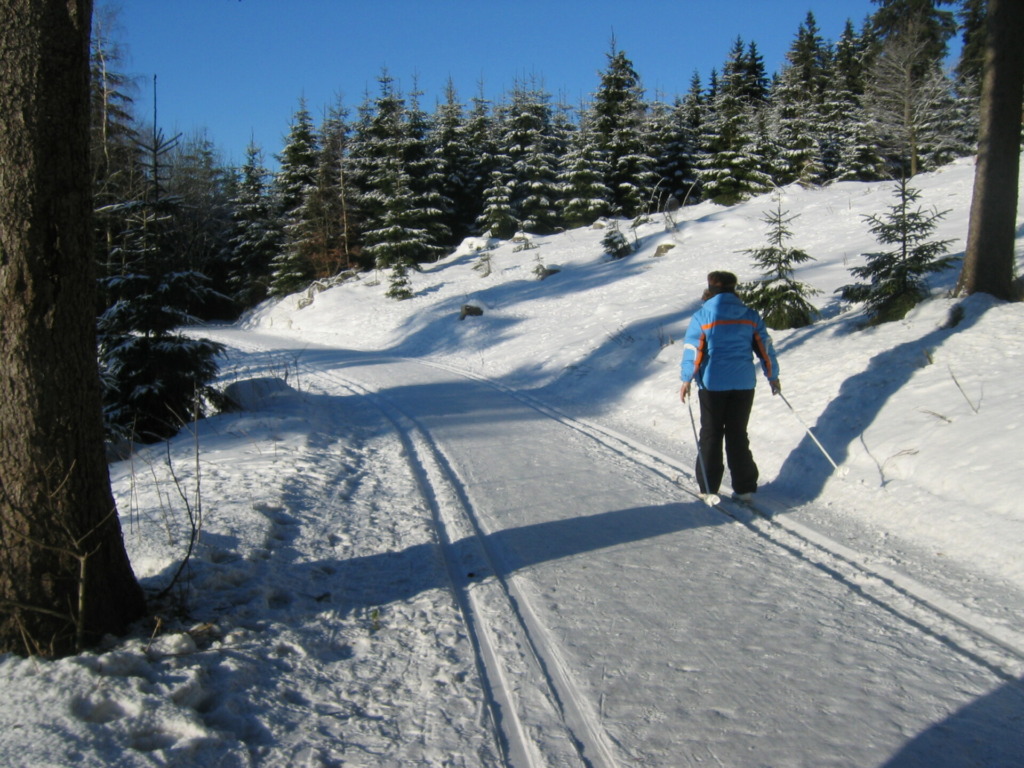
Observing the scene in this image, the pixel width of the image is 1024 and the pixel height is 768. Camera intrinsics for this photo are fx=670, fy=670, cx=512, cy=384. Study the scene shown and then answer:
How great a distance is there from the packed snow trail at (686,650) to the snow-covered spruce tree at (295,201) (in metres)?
36.8

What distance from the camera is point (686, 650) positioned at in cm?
352

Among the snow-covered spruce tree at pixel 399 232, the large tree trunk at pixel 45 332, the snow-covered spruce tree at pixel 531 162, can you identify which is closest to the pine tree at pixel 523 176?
the snow-covered spruce tree at pixel 531 162

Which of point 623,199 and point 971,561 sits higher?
point 623,199

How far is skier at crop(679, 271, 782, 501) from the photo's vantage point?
5.91 metres

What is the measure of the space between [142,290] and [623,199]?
32529 mm

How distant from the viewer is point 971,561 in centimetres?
457

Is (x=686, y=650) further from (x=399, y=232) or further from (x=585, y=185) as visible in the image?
(x=585, y=185)

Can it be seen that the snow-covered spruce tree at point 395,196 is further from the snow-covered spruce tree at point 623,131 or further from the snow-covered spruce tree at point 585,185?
the snow-covered spruce tree at point 623,131

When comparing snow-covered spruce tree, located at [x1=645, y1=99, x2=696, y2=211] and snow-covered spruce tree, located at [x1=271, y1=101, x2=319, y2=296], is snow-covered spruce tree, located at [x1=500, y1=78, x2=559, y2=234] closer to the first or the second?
snow-covered spruce tree, located at [x1=645, y1=99, x2=696, y2=211]

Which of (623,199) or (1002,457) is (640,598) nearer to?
(1002,457)

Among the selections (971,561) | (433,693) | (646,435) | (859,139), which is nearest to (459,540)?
(433,693)

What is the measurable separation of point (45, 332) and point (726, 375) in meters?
4.94

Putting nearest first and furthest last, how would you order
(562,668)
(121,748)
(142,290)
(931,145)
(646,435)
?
(121,748) < (562,668) < (646,435) < (142,290) < (931,145)

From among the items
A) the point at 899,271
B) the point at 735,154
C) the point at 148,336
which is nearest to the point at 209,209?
the point at 735,154
